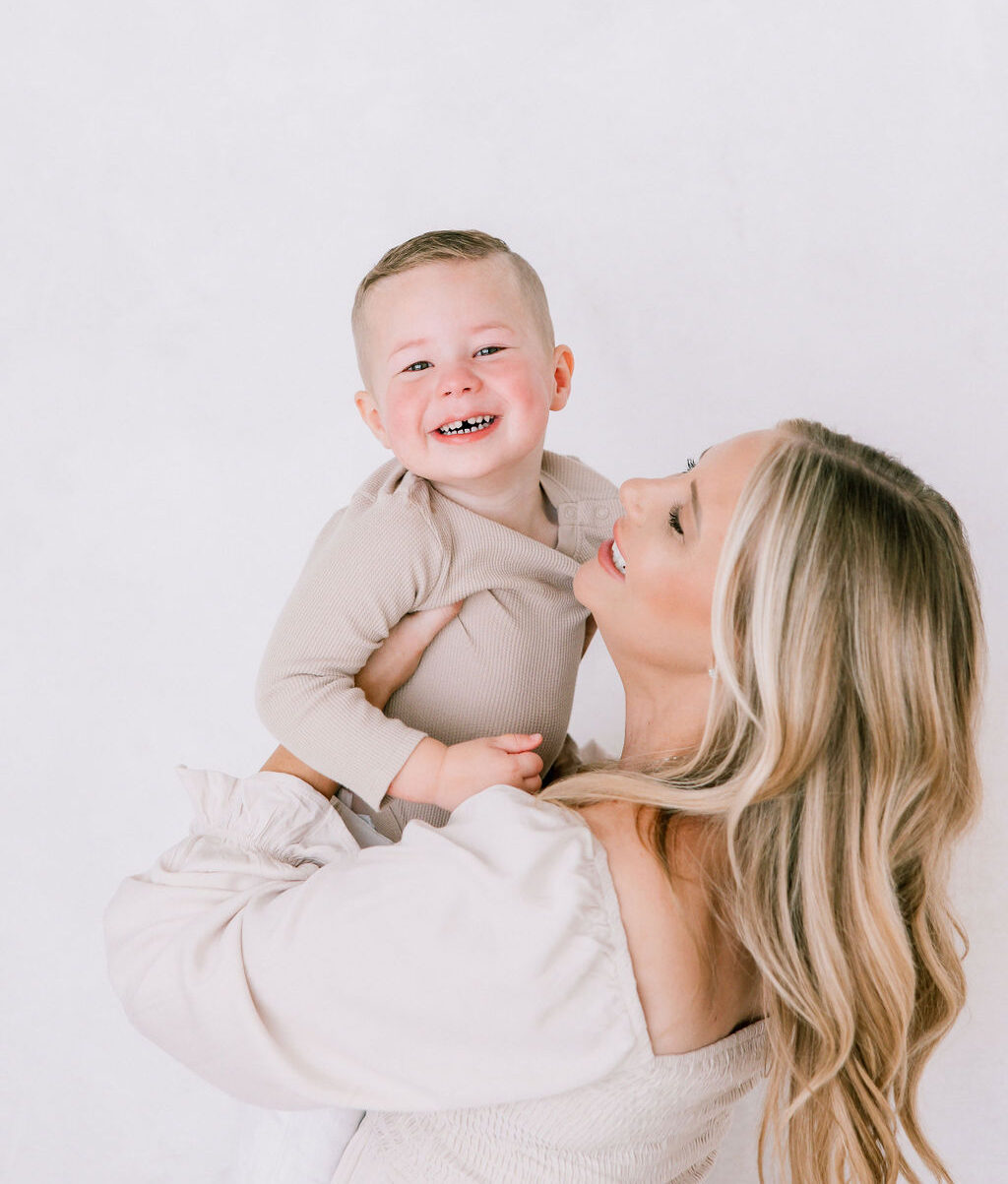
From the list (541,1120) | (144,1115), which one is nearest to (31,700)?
(144,1115)

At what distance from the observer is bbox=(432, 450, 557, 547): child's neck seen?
175cm

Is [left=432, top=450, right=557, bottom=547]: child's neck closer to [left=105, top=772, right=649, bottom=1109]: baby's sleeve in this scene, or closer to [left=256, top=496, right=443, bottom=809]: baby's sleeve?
[left=256, top=496, right=443, bottom=809]: baby's sleeve

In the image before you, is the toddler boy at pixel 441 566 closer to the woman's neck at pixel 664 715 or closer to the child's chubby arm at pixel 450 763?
the child's chubby arm at pixel 450 763

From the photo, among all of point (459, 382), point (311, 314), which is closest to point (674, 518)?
point (459, 382)

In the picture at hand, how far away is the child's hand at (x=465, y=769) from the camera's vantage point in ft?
5.11

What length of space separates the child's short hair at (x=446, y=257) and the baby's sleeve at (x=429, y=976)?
0.78 metres

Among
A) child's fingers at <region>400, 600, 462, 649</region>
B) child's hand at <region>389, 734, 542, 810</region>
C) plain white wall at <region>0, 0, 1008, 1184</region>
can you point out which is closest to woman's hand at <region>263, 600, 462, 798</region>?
child's fingers at <region>400, 600, 462, 649</region>

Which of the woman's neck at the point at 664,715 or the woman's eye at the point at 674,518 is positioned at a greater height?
the woman's eye at the point at 674,518

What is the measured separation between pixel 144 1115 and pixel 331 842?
124cm

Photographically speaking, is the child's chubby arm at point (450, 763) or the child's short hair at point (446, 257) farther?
the child's short hair at point (446, 257)

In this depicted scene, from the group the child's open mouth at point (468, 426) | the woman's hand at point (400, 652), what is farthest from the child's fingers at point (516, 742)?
the child's open mouth at point (468, 426)

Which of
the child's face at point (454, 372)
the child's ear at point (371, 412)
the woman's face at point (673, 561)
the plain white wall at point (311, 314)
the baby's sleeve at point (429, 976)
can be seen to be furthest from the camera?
the plain white wall at point (311, 314)

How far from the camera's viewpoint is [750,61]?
231 centimetres

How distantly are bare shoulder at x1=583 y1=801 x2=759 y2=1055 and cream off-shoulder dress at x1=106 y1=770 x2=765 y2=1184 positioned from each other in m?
0.02
